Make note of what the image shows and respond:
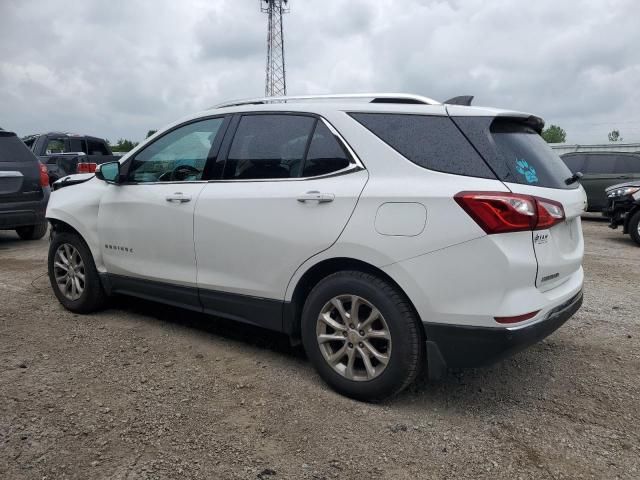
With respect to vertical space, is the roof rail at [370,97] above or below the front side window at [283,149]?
above

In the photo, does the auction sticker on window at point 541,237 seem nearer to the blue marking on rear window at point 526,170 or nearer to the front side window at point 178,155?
the blue marking on rear window at point 526,170

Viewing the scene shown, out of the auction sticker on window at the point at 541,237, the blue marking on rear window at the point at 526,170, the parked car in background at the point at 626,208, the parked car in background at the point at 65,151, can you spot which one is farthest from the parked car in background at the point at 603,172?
the parked car in background at the point at 65,151

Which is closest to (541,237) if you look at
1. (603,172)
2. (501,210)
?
(501,210)

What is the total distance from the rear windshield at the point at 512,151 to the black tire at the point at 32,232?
8.06 meters

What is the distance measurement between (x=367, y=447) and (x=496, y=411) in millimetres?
858

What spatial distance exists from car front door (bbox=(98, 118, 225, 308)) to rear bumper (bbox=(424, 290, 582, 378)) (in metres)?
1.75

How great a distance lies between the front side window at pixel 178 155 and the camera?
3.73m

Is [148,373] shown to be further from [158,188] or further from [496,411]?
[496,411]

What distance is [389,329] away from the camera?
9.15ft

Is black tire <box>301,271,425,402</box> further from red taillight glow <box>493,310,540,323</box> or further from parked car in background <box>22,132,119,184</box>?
parked car in background <box>22,132,119,184</box>

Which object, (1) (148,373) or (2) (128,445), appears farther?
(1) (148,373)

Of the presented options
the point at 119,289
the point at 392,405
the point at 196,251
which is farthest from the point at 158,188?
the point at 392,405

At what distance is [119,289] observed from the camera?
4270 mm

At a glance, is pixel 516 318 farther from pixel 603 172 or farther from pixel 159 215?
pixel 603 172
